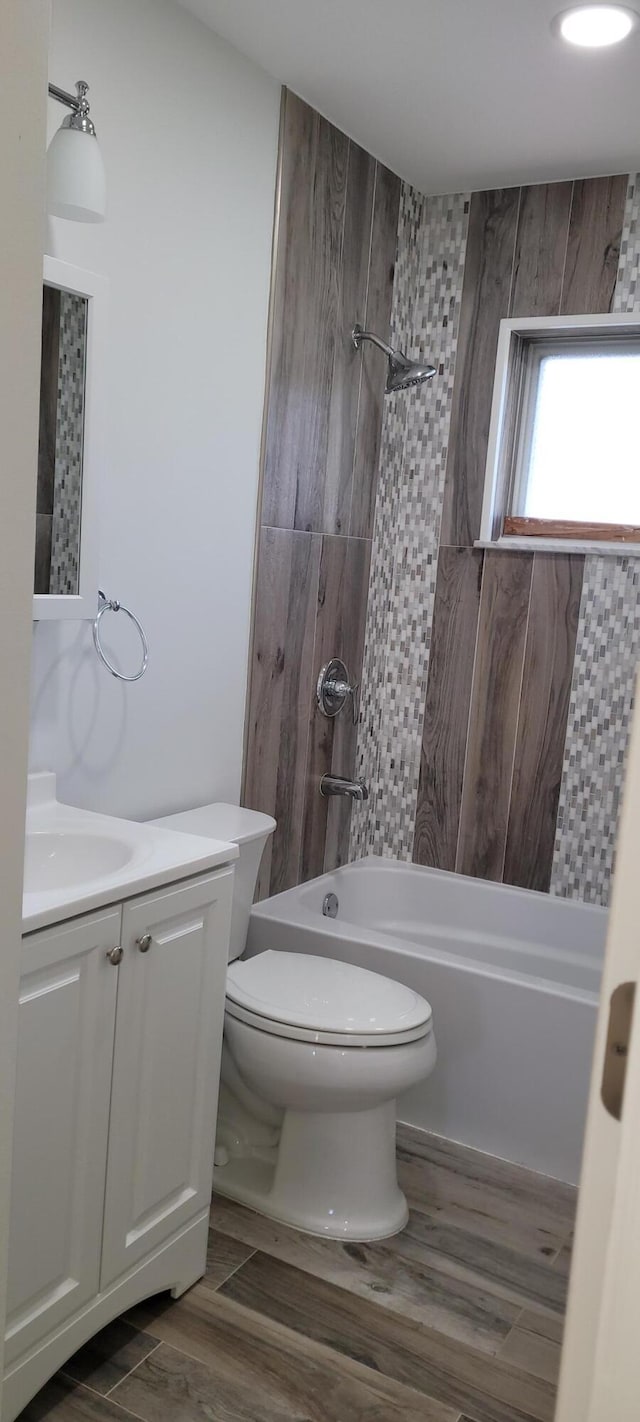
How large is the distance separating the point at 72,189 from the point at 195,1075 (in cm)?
156

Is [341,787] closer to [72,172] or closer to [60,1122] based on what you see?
[60,1122]

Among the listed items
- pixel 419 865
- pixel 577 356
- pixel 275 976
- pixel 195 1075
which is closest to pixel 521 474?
pixel 577 356

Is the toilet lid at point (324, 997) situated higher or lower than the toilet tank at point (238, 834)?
lower

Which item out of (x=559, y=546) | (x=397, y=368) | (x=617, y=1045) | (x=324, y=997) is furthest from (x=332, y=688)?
(x=617, y=1045)

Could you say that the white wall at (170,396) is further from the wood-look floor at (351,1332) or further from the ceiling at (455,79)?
the wood-look floor at (351,1332)

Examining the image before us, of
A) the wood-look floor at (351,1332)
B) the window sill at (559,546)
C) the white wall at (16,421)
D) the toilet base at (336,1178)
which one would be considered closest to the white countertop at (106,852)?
the white wall at (16,421)

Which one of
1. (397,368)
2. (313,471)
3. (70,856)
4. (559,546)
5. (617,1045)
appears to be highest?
(397,368)

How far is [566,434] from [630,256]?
0.51 metres

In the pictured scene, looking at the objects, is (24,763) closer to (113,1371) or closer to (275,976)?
(113,1371)

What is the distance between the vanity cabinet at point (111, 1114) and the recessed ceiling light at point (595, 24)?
1834mm

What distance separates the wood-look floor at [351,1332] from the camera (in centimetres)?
179

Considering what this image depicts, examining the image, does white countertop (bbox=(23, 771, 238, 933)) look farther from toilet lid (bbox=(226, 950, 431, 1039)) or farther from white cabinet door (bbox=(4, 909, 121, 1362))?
toilet lid (bbox=(226, 950, 431, 1039))

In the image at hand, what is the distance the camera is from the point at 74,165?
1.86 metres

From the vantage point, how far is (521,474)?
336cm
